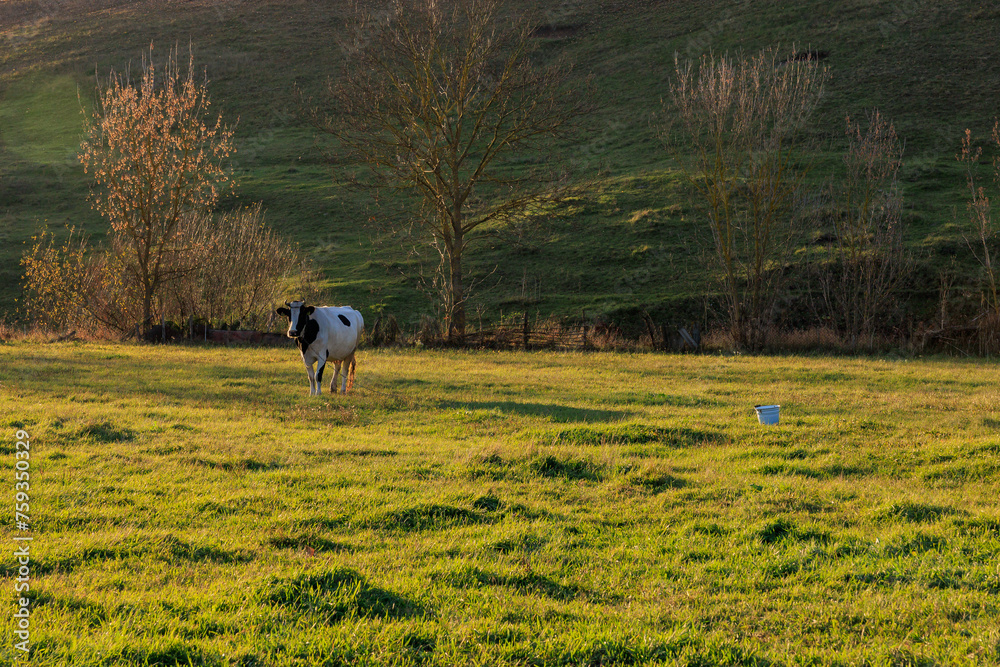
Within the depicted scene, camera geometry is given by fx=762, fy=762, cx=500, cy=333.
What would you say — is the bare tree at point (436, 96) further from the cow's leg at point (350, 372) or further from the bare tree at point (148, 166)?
the cow's leg at point (350, 372)

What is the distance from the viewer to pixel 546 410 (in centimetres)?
1462

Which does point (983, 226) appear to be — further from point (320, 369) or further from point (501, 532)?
point (501, 532)

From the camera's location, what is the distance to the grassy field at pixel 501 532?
5047 millimetres

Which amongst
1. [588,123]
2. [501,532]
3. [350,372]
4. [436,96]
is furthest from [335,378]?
[588,123]

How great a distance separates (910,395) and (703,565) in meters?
12.5

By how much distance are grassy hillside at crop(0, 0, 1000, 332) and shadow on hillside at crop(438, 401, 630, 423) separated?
18931 mm

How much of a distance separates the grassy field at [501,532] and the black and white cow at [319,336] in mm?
1759

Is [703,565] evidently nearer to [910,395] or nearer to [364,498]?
[364,498]

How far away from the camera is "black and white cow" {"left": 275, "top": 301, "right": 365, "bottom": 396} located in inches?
637

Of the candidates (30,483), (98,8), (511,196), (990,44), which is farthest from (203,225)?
(98,8)

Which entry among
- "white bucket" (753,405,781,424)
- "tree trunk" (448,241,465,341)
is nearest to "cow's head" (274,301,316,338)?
"white bucket" (753,405,781,424)

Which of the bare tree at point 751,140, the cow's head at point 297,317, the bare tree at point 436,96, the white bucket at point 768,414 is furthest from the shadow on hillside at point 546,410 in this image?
the bare tree at point 751,140

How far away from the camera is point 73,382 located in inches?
645

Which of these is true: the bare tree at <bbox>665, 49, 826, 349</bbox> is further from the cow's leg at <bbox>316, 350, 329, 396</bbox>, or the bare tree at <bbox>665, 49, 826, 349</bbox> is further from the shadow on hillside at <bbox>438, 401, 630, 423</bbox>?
the cow's leg at <bbox>316, 350, 329, 396</bbox>
